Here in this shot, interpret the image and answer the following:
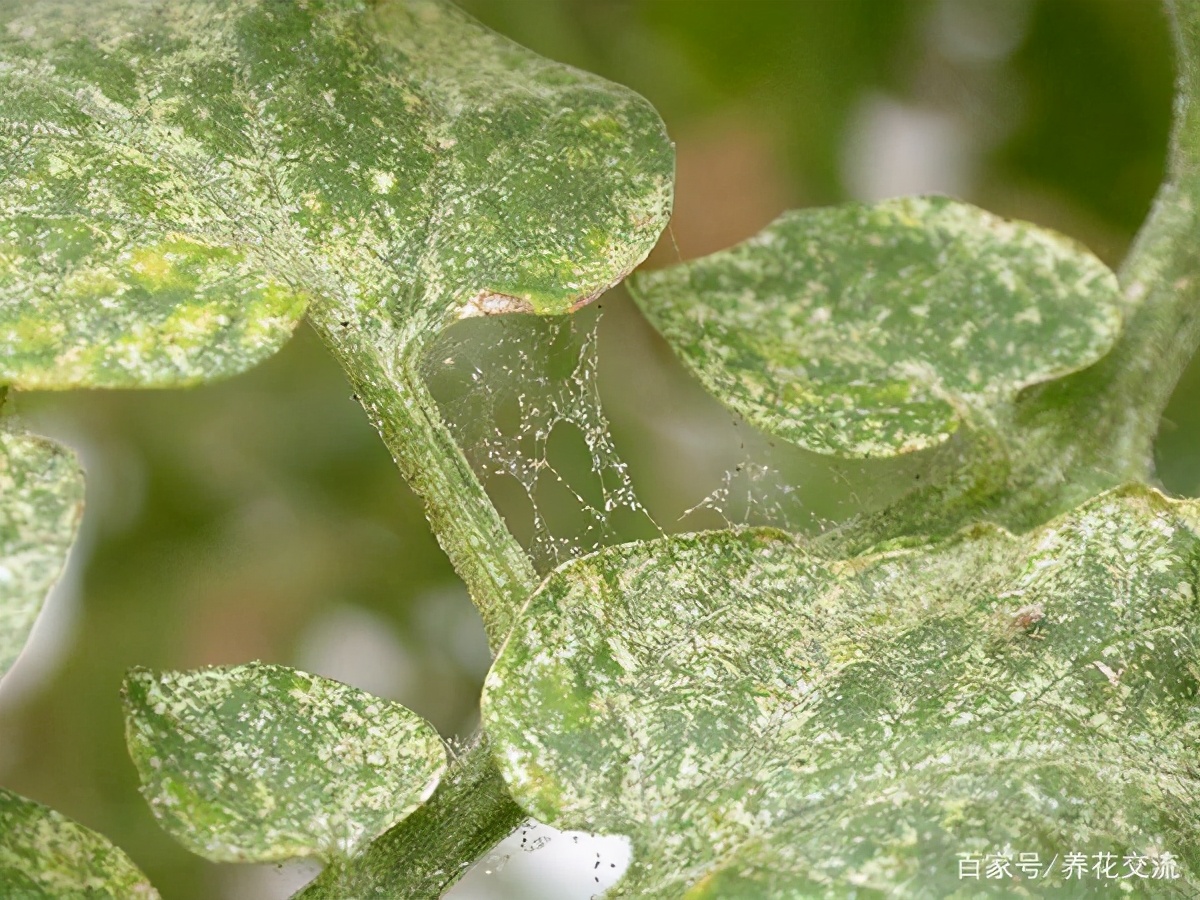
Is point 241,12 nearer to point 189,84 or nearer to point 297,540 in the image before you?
point 189,84

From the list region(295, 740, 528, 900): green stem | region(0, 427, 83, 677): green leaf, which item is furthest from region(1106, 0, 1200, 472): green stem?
region(0, 427, 83, 677): green leaf

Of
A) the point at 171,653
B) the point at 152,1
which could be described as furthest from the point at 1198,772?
the point at 171,653

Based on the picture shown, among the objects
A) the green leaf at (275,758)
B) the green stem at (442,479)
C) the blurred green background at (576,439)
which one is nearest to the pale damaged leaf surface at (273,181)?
the green stem at (442,479)

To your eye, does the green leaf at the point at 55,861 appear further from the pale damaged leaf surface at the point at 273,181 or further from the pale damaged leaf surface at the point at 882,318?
the pale damaged leaf surface at the point at 882,318

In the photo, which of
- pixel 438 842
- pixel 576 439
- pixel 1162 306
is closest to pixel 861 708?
pixel 438 842

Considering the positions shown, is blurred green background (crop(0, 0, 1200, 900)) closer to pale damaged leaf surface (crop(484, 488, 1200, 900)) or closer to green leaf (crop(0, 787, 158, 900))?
pale damaged leaf surface (crop(484, 488, 1200, 900))
